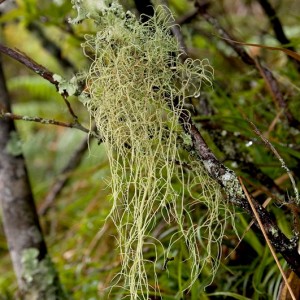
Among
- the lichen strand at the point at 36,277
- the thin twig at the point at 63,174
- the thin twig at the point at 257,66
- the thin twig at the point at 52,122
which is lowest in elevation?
the lichen strand at the point at 36,277

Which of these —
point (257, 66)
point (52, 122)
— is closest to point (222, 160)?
point (257, 66)

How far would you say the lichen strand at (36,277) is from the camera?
51.9 inches

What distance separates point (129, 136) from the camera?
2.76ft

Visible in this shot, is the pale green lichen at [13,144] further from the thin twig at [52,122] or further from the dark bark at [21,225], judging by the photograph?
the thin twig at [52,122]

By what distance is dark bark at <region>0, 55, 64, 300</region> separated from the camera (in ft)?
4.35

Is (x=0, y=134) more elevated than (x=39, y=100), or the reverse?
(x=39, y=100)

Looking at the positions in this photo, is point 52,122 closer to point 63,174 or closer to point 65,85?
point 65,85

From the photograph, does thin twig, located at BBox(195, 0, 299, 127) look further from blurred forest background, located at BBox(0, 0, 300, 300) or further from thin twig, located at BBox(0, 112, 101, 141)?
thin twig, located at BBox(0, 112, 101, 141)

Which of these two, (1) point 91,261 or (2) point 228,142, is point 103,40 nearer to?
(2) point 228,142

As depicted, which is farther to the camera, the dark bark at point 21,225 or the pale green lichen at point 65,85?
the dark bark at point 21,225

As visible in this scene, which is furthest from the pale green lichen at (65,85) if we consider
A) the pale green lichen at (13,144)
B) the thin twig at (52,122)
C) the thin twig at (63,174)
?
the thin twig at (63,174)

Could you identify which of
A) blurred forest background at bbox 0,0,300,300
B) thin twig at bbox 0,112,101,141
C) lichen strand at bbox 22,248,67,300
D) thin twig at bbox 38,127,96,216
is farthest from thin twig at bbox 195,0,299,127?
thin twig at bbox 38,127,96,216

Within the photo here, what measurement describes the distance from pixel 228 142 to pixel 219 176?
0.37m

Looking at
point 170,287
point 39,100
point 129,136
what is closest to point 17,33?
point 39,100
